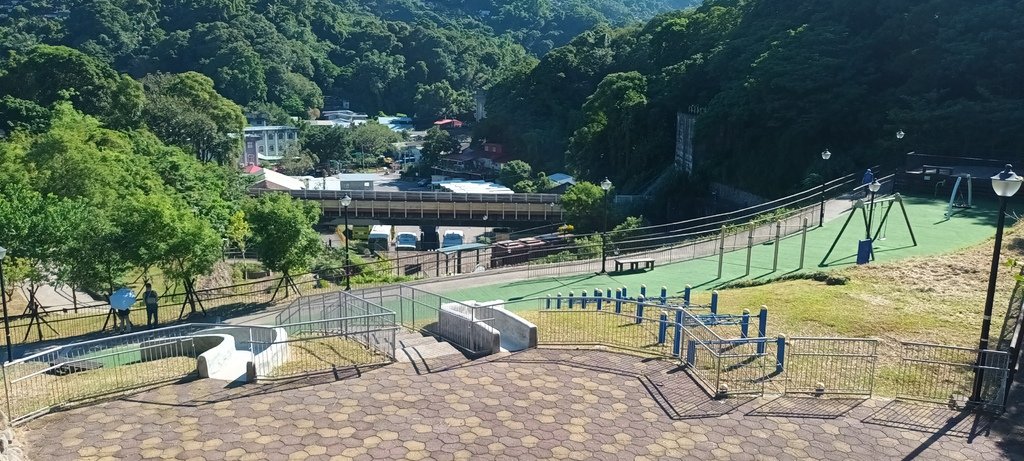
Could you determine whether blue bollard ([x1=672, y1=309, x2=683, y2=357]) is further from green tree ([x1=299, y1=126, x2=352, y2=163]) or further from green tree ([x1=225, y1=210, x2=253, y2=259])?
green tree ([x1=299, y1=126, x2=352, y2=163])

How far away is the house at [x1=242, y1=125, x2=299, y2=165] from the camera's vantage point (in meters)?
75.9

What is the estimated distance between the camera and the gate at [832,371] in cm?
1152

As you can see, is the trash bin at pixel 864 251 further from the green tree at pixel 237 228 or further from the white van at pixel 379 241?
the white van at pixel 379 241

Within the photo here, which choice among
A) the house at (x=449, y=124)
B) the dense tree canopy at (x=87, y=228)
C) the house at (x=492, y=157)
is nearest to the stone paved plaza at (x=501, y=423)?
the dense tree canopy at (x=87, y=228)

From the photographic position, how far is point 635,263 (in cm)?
2291

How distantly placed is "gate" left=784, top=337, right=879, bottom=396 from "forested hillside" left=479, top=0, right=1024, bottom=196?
20.3 meters

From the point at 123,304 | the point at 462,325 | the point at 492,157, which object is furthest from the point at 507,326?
the point at 492,157

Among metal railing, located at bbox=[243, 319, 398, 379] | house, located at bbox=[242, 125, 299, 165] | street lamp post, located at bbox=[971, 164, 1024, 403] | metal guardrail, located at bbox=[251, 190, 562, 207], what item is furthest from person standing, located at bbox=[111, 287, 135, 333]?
house, located at bbox=[242, 125, 299, 165]

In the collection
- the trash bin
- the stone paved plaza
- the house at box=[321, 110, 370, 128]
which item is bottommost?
the stone paved plaza

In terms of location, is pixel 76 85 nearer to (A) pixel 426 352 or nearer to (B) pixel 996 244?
(A) pixel 426 352

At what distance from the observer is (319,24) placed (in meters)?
122

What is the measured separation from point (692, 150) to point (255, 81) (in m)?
60.6

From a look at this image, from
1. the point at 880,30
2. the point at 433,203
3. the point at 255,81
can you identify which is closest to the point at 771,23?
the point at 880,30

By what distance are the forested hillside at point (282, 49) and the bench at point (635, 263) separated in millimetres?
57230
